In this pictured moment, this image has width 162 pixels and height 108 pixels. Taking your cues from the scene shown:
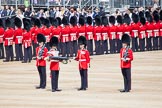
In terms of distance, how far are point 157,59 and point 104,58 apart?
192cm

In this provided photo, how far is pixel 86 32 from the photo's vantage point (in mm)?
23344

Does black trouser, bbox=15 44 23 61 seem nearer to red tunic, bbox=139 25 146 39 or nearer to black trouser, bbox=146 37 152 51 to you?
red tunic, bbox=139 25 146 39

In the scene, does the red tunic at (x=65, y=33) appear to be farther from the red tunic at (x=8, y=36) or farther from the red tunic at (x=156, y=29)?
the red tunic at (x=156, y=29)

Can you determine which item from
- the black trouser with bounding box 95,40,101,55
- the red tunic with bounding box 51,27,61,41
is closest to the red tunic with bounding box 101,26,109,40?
the black trouser with bounding box 95,40,101,55

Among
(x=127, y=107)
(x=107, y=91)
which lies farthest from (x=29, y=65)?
(x=127, y=107)

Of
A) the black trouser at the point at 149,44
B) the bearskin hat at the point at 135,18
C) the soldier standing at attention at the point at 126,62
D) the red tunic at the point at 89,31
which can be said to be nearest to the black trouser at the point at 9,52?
the red tunic at the point at 89,31

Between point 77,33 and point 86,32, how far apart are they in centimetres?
41

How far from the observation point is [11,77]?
18438 millimetres

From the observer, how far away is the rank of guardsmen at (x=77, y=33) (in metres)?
21.9

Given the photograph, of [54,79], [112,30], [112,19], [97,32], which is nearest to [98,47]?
[97,32]

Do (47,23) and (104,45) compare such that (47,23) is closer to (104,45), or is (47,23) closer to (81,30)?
(81,30)

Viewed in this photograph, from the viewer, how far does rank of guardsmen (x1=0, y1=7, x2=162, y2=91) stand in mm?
21906

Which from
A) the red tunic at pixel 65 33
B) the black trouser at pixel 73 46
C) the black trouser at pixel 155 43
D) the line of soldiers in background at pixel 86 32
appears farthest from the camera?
the black trouser at pixel 155 43

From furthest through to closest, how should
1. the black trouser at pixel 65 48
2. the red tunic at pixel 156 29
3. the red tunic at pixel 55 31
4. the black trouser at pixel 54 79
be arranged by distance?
the red tunic at pixel 156 29, the black trouser at pixel 65 48, the red tunic at pixel 55 31, the black trouser at pixel 54 79
